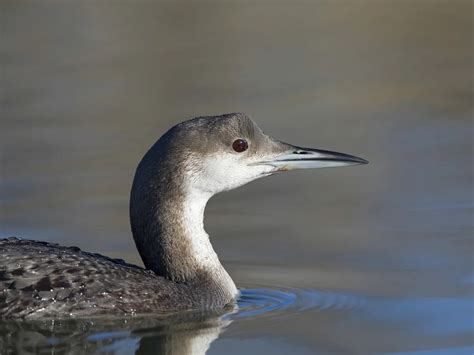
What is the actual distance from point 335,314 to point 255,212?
2849 mm

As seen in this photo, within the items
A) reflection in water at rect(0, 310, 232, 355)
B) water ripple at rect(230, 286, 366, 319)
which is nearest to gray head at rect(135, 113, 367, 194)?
water ripple at rect(230, 286, 366, 319)

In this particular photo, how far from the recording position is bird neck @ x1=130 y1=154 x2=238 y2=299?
818 cm

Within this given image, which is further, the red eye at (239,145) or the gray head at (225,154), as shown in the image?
the red eye at (239,145)

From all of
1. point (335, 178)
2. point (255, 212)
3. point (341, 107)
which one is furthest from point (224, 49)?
point (255, 212)

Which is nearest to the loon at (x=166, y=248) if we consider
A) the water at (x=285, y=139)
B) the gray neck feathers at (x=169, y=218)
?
the gray neck feathers at (x=169, y=218)

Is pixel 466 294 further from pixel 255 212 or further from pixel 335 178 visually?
pixel 335 178

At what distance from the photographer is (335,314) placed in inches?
319

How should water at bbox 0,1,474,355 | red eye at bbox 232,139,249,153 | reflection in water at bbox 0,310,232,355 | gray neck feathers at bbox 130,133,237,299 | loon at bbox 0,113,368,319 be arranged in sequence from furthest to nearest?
1. red eye at bbox 232,139,249,153
2. gray neck feathers at bbox 130,133,237,299
3. water at bbox 0,1,474,355
4. loon at bbox 0,113,368,319
5. reflection in water at bbox 0,310,232,355

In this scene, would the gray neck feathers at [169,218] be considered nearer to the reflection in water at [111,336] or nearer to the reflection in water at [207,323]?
the reflection in water at [207,323]

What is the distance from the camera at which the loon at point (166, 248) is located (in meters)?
7.62

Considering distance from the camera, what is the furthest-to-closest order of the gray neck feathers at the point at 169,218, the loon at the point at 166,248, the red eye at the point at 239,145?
the red eye at the point at 239,145 < the gray neck feathers at the point at 169,218 < the loon at the point at 166,248

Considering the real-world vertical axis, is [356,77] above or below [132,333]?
above

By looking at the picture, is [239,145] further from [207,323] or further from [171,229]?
[207,323]

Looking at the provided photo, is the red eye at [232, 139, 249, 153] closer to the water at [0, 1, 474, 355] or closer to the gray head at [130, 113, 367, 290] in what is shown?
the gray head at [130, 113, 367, 290]
